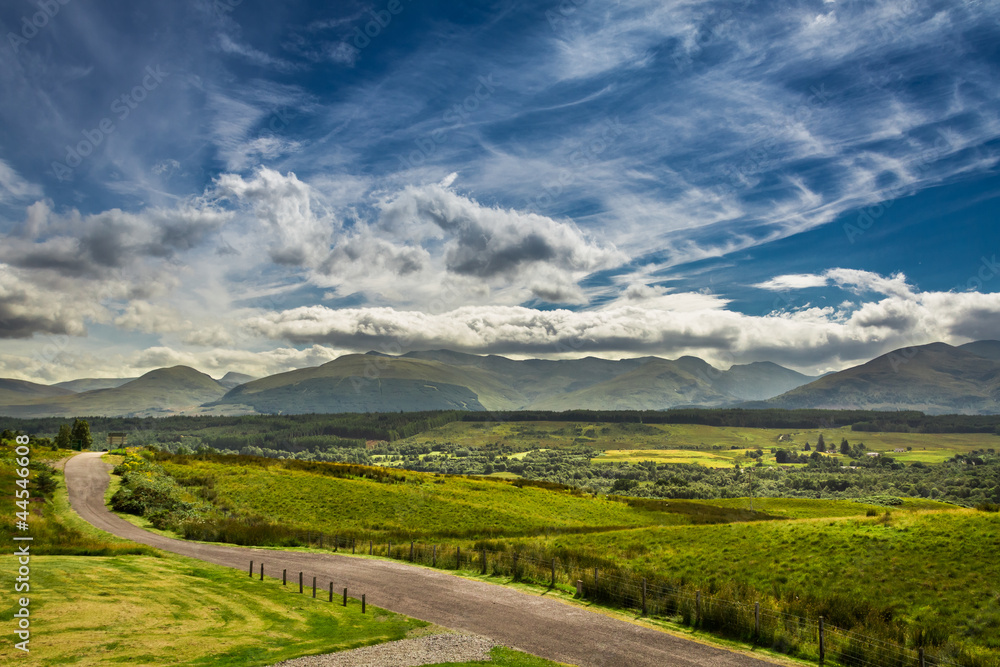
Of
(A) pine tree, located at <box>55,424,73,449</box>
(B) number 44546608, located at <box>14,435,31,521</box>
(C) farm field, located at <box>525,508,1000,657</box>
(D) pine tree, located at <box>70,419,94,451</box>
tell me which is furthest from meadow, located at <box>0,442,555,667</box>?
(A) pine tree, located at <box>55,424,73,449</box>

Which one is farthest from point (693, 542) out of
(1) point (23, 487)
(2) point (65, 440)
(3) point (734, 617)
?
(2) point (65, 440)

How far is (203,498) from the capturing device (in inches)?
2279

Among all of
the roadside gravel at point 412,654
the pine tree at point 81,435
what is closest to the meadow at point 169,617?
the roadside gravel at point 412,654

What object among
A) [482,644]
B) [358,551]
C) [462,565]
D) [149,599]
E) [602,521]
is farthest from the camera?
[602,521]

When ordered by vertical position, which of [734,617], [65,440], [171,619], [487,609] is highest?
[171,619]

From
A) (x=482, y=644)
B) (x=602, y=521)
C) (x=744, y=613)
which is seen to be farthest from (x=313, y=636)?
(x=602, y=521)

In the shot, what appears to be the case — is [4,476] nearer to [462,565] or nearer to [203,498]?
[203,498]

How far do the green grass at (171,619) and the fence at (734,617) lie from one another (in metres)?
10.4

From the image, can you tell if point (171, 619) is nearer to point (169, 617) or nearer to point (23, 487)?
point (169, 617)

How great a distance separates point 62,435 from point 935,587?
147 m

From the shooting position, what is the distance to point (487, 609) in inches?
959

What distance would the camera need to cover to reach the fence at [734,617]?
19328 millimetres

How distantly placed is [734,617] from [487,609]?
10.4m

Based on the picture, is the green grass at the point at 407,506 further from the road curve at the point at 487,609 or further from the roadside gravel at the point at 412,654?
the roadside gravel at the point at 412,654
